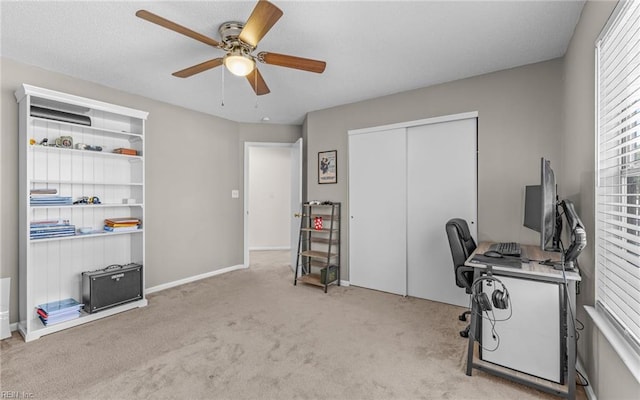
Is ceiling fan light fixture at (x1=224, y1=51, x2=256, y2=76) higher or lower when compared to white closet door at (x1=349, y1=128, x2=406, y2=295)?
higher

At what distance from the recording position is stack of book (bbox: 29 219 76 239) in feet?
8.80

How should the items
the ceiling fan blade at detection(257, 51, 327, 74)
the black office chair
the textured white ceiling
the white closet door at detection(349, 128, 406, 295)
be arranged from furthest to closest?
1. the white closet door at detection(349, 128, 406, 295)
2. the black office chair
3. the ceiling fan blade at detection(257, 51, 327, 74)
4. the textured white ceiling

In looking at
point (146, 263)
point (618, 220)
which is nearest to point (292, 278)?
point (146, 263)

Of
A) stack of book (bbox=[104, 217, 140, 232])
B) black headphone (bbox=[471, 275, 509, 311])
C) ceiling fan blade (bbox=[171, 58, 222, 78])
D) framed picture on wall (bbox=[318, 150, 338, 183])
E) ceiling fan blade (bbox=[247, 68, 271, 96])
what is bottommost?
black headphone (bbox=[471, 275, 509, 311])

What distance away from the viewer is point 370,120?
390cm

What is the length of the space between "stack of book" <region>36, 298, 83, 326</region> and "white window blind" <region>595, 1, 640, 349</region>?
→ 13.2 ft

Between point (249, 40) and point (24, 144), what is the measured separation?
2357 mm

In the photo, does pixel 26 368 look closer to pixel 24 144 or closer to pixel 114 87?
pixel 24 144

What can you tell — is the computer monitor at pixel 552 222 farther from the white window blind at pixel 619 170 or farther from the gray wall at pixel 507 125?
the gray wall at pixel 507 125

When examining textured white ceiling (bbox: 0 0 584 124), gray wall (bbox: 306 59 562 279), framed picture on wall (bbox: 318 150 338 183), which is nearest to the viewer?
textured white ceiling (bbox: 0 0 584 124)

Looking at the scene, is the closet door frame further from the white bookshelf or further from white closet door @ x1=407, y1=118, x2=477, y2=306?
the white bookshelf

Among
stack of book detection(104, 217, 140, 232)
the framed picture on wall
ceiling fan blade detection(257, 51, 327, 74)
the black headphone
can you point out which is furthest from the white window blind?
stack of book detection(104, 217, 140, 232)

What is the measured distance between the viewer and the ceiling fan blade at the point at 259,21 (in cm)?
162

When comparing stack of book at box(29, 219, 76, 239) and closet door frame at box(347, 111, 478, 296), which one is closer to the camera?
stack of book at box(29, 219, 76, 239)
